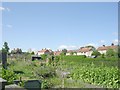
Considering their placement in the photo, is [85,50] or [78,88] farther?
[85,50]

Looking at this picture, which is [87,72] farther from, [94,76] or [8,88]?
[8,88]

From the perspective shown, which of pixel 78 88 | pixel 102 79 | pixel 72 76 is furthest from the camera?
pixel 72 76

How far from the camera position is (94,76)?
1369 cm

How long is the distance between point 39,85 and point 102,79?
4360mm

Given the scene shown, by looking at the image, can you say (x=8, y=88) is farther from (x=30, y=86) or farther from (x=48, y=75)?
(x=48, y=75)

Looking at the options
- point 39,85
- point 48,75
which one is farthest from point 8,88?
point 48,75

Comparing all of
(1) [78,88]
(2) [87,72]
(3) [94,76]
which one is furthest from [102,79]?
(1) [78,88]

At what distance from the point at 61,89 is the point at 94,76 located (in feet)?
13.7

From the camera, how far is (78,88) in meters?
10.6

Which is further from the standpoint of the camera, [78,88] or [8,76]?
[78,88]

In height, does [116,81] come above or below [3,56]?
below

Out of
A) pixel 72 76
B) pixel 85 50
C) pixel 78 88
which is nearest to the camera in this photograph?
pixel 78 88

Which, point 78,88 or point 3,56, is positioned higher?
point 3,56

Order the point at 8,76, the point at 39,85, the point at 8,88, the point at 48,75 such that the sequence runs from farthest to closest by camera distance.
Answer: the point at 48,75 → the point at 39,85 → the point at 8,76 → the point at 8,88
